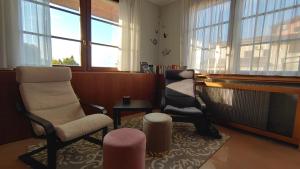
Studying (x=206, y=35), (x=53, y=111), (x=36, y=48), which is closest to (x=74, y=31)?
(x=36, y=48)

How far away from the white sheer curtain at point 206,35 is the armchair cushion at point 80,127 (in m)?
2.23

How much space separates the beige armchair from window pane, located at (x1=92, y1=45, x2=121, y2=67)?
102 cm

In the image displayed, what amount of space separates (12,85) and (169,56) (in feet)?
9.87

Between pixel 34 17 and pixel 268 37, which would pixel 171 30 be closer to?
pixel 268 37

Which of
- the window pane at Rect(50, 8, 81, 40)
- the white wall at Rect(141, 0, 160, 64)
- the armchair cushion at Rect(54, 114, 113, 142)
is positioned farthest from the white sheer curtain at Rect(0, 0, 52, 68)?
the white wall at Rect(141, 0, 160, 64)

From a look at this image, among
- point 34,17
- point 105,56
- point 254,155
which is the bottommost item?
point 254,155

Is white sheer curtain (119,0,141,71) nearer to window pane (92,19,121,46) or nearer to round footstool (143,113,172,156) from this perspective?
window pane (92,19,121,46)

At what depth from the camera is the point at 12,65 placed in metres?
1.94

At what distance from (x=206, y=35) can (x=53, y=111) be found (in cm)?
283

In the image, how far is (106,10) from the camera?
119 inches

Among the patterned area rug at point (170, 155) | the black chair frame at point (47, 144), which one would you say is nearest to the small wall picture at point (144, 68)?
the patterned area rug at point (170, 155)

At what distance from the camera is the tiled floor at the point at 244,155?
1.57 meters

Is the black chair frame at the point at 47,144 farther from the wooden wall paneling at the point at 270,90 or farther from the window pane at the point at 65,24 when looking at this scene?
the wooden wall paneling at the point at 270,90

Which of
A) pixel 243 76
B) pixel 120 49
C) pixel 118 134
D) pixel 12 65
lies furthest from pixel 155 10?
pixel 118 134
